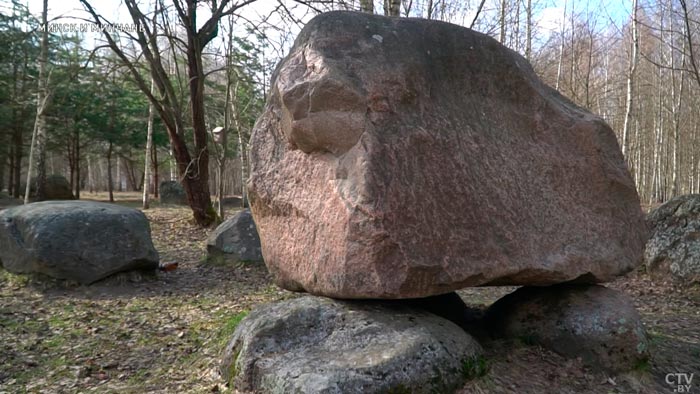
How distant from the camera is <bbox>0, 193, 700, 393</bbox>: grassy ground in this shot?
13.0ft

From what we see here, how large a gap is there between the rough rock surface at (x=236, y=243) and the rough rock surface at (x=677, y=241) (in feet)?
20.3

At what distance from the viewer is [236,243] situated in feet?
27.3

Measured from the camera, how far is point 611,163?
4.56 m

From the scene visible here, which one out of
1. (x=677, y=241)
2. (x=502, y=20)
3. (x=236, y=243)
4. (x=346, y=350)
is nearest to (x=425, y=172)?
(x=346, y=350)

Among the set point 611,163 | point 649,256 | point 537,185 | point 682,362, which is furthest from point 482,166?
point 649,256

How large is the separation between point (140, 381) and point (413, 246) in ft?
8.34

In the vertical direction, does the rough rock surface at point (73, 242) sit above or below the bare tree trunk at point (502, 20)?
below

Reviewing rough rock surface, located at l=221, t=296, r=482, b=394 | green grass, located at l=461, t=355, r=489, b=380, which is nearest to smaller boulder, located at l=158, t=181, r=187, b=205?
rough rock surface, located at l=221, t=296, r=482, b=394

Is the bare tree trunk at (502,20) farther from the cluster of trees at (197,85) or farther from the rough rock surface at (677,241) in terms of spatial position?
the rough rock surface at (677,241)

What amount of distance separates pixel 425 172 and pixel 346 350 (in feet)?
4.53

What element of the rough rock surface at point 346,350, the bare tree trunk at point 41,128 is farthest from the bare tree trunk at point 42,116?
the rough rock surface at point 346,350

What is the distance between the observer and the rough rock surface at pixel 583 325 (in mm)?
4051

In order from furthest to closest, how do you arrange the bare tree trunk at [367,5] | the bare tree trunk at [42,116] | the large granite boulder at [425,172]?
the bare tree trunk at [42,116] → the bare tree trunk at [367,5] → the large granite boulder at [425,172]

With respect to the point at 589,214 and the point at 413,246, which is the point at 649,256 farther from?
the point at 413,246
